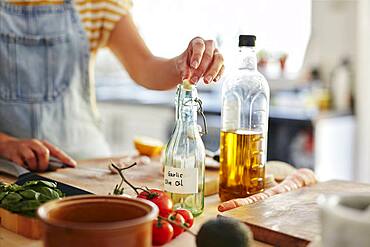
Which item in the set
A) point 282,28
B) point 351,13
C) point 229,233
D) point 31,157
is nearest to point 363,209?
point 229,233

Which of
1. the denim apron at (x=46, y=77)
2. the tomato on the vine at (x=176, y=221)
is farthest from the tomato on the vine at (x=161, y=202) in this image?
the denim apron at (x=46, y=77)

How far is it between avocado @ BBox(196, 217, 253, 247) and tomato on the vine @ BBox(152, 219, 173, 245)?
0.10 meters

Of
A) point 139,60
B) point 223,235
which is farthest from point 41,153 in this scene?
point 223,235

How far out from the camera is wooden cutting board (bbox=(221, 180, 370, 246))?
2.75 feet

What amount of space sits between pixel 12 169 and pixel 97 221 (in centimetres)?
57

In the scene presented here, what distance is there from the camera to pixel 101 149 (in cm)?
168

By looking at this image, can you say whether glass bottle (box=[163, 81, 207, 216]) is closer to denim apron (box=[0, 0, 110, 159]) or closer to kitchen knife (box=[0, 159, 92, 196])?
kitchen knife (box=[0, 159, 92, 196])

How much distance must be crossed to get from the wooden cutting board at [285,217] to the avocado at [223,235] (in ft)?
0.42

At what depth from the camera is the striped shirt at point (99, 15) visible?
1.61 meters

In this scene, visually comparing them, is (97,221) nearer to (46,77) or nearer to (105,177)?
(105,177)

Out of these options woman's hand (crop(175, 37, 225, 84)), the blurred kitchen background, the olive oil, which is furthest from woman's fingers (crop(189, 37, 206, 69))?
the blurred kitchen background

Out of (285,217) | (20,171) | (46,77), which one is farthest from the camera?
(46,77)

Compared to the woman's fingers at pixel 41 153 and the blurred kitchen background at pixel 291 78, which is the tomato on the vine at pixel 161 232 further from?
the blurred kitchen background at pixel 291 78

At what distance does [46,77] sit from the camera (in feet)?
5.18
